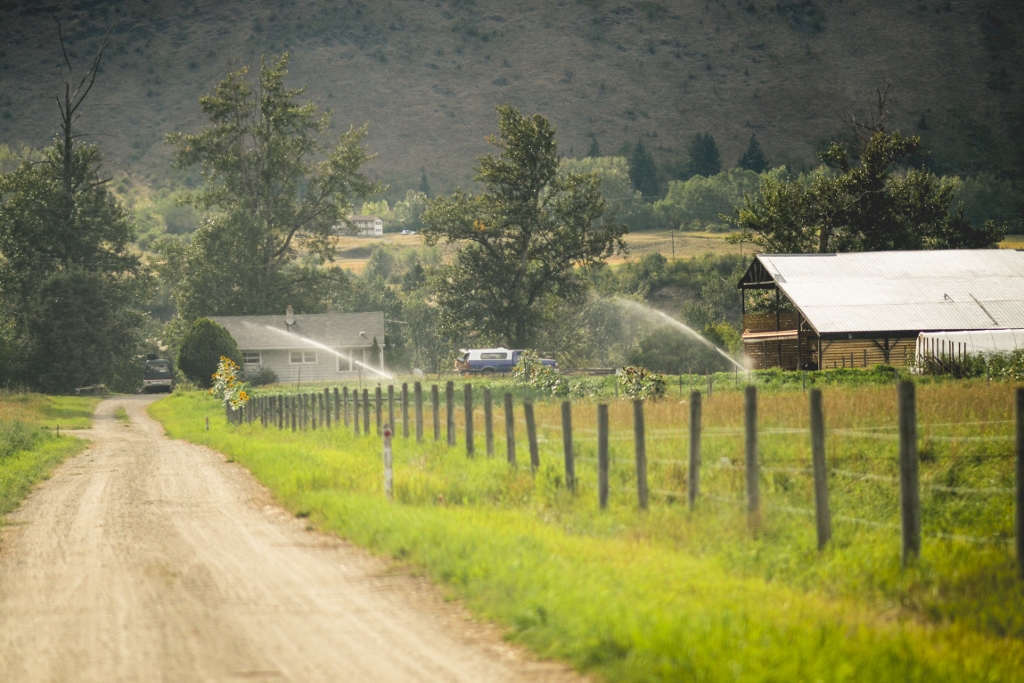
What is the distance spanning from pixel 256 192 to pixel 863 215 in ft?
153

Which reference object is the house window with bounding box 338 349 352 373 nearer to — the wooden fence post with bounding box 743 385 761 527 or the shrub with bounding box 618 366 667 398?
the shrub with bounding box 618 366 667 398

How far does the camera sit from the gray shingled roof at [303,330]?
A: 83.4 metres

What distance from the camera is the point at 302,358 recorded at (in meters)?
85.0

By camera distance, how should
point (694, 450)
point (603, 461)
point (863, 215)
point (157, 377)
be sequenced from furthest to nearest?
point (157, 377) < point (863, 215) < point (603, 461) < point (694, 450)

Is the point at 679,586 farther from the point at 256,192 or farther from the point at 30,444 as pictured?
the point at 256,192

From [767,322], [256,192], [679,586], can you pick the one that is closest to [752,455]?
[679,586]

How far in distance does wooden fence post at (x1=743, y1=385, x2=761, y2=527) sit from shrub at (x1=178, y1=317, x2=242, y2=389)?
61.4 m

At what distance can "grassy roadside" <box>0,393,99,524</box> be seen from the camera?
809 inches

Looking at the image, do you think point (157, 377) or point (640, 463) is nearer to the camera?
point (640, 463)

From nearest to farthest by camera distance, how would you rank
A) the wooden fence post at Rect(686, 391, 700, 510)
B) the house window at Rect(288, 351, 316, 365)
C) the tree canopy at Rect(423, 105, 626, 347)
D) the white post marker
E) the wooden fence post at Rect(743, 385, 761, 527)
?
1. the wooden fence post at Rect(743, 385, 761, 527)
2. the wooden fence post at Rect(686, 391, 700, 510)
3. the white post marker
4. the tree canopy at Rect(423, 105, 626, 347)
5. the house window at Rect(288, 351, 316, 365)

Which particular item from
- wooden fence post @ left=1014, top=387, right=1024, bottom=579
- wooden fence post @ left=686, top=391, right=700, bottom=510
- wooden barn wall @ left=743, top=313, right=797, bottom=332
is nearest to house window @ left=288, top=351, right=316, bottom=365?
wooden barn wall @ left=743, top=313, right=797, bottom=332

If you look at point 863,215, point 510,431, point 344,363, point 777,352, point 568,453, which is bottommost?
point 568,453

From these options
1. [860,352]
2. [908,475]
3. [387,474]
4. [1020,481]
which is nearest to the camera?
[1020,481]

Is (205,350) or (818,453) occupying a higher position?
(205,350)
